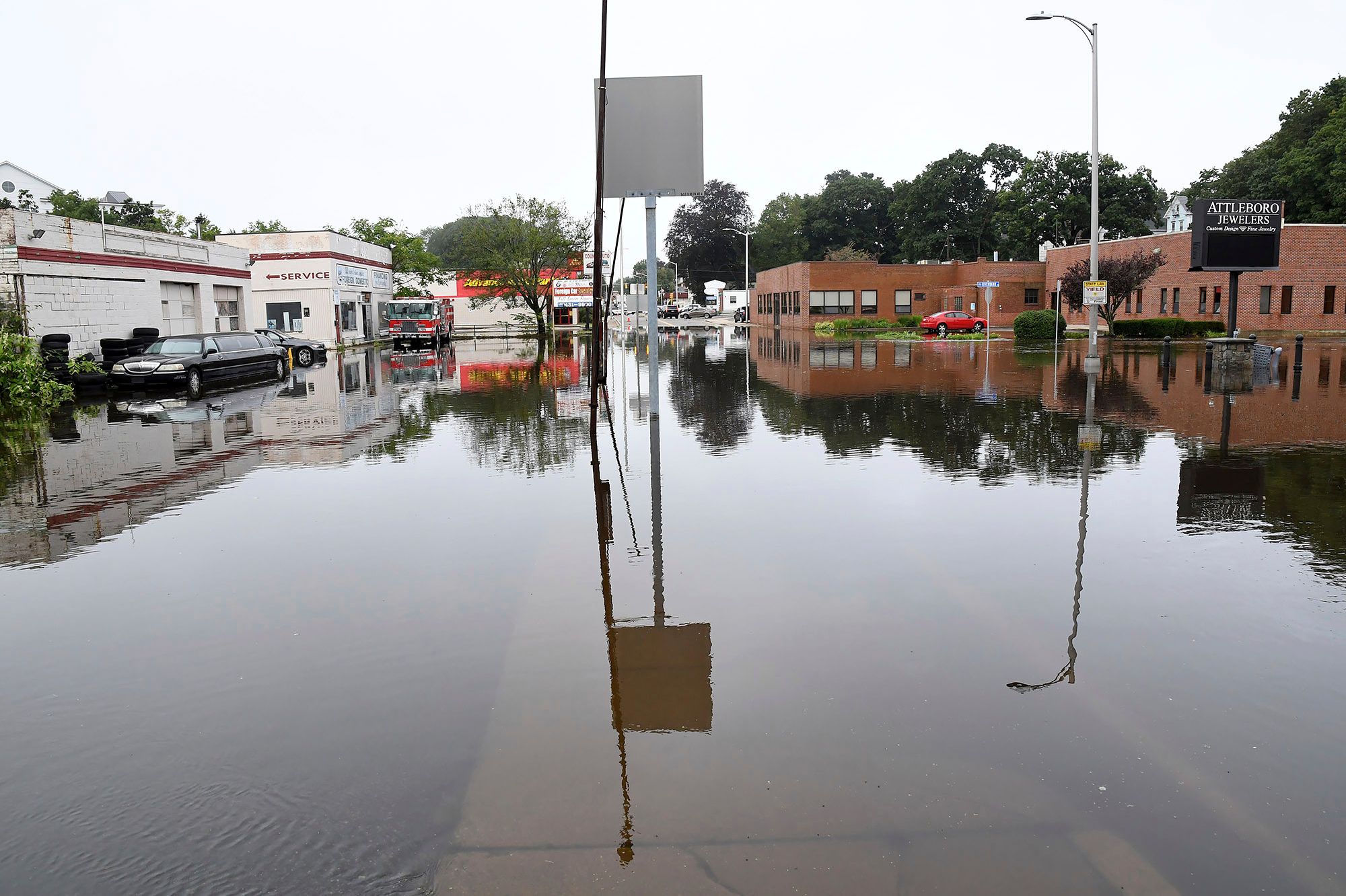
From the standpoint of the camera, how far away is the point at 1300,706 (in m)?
5.25

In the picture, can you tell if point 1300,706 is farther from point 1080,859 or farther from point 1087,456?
point 1087,456

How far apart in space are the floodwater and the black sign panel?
1897 cm

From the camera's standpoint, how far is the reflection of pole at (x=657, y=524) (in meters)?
7.29

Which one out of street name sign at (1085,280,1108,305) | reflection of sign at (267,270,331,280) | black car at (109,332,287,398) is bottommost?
black car at (109,332,287,398)

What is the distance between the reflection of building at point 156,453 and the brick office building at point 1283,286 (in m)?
44.9

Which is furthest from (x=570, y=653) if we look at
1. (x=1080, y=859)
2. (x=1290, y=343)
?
(x=1290, y=343)

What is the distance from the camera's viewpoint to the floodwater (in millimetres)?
4004

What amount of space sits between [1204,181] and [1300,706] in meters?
104

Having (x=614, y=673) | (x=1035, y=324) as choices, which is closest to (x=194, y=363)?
(x=614, y=673)

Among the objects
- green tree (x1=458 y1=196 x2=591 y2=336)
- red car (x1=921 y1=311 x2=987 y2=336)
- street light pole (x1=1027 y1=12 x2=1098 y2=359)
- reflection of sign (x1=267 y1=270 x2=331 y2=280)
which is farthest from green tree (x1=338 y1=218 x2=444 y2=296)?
street light pole (x1=1027 y1=12 x2=1098 y2=359)

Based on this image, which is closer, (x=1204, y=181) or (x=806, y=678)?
(x=806, y=678)

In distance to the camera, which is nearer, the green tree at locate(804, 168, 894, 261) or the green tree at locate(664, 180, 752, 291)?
the green tree at locate(804, 168, 894, 261)

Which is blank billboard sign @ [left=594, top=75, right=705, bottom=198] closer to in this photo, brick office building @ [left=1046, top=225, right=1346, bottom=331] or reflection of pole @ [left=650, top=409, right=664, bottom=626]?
reflection of pole @ [left=650, top=409, right=664, bottom=626]

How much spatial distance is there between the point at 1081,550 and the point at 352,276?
57.4 metres
